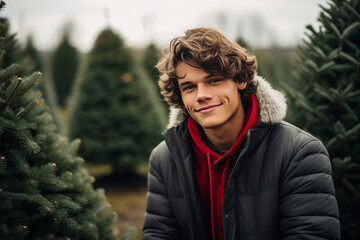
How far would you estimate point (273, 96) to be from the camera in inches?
87.4

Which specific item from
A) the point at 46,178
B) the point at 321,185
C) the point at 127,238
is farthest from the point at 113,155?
the point at 321,185

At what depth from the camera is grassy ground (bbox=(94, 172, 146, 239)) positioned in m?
5.25

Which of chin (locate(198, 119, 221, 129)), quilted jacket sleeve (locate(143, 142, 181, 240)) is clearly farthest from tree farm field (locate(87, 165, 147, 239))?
chin (locate(198, 119, 221, 129))

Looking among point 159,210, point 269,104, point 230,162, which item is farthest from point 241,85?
point 159,210

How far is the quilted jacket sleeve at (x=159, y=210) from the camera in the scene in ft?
7.48

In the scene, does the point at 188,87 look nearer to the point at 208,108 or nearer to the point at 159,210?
the point at 208,108

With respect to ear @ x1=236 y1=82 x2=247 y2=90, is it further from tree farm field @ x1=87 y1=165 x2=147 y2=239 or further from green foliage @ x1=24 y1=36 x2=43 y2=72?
green foliage @ x1=24 y1=36 x2=43 y2=72

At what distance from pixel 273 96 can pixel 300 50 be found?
1.44 metres

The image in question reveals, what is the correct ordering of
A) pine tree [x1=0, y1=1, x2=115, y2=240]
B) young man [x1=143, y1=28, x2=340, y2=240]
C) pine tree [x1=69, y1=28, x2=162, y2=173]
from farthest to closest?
pine tree [x1=69, y1=28, x2=162, y2=173] < young man [x1=143, y1=28, x2=340, y2=240] < pine tree [x1=0, y1=1, x2=115, y2=240]

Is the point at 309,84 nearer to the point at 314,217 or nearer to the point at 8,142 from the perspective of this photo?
the point at 314,217

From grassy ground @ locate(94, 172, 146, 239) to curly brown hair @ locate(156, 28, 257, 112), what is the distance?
3.43 m

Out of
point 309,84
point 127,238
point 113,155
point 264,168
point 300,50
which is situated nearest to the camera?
point 264,168

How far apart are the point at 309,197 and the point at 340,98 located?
4.18 feet

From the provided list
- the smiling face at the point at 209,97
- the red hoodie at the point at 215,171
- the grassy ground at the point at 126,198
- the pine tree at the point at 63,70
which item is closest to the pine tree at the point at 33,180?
the red hoodie at the point at 215,171
